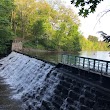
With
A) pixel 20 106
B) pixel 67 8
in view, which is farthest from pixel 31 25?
pixel 20 106

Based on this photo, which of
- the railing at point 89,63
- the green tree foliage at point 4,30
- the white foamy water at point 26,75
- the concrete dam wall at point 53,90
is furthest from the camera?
the green tree foliage at point 4,30

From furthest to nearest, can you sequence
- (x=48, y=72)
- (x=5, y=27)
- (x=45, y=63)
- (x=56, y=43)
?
(x=56, y=43)
(x=5, y=27)
(x=45, y=63)
(x=48, y=72)

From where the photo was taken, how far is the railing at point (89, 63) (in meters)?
12.7

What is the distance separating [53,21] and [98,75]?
5540cm

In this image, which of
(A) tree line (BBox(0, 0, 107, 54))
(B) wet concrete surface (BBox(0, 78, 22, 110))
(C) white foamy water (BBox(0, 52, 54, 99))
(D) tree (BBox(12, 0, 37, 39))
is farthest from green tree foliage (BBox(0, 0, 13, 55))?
(B) wet concrete surface (BBox(0, 78, 22, 110))

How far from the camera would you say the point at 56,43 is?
2393 inches

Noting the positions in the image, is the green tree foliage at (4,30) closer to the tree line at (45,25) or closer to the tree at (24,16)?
the tree line at (45,25)

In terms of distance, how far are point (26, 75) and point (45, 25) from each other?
3856cm

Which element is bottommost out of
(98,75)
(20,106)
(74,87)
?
(20,106)

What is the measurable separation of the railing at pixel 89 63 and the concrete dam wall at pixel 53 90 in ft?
2.52

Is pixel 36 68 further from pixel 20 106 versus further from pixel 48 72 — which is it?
pixel 20 106

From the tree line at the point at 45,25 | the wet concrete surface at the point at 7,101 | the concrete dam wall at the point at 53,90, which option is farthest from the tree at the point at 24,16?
the wet concrete surface at the point at 7,101

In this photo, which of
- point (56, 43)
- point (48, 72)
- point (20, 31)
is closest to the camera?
point (48, 72)

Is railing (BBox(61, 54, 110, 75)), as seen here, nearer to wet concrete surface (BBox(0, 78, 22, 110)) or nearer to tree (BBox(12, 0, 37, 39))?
wet concrete surface (BBox(0, 78, 22, 110))
